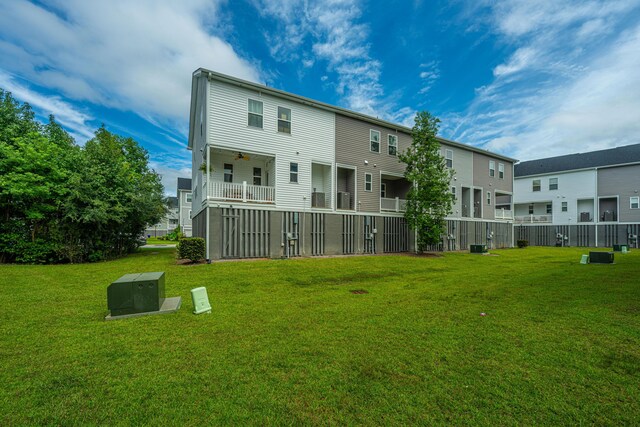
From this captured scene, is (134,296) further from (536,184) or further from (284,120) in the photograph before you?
(536,184)

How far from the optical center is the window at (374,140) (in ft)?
61.1

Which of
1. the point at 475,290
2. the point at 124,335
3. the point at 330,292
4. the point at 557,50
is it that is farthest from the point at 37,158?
the point at 557,50

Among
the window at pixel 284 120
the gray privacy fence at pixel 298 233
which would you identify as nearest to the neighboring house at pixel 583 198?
the gray privacy fence at pixel 298 233

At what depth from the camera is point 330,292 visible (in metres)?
→ 7.66

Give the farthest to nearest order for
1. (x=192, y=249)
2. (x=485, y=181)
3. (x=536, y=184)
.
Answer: (x=536, y=184) < (x=485, y=181) < (x=192, y=249)

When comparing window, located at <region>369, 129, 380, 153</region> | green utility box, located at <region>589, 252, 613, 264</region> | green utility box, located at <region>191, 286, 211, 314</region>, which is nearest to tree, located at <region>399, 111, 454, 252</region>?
window, located at <region>369, 129, 380, 153</region>

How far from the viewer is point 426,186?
58.4 ft

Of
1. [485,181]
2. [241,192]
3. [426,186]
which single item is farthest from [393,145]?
[485,181]

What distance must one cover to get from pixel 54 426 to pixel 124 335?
220 cm

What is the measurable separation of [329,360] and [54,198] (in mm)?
16591

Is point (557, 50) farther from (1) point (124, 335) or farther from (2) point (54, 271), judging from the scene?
(2) point (54, 271)

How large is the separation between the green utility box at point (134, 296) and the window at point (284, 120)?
11.6m

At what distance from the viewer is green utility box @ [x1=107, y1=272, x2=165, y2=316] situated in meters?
5.20

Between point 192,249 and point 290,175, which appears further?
point 290,175
